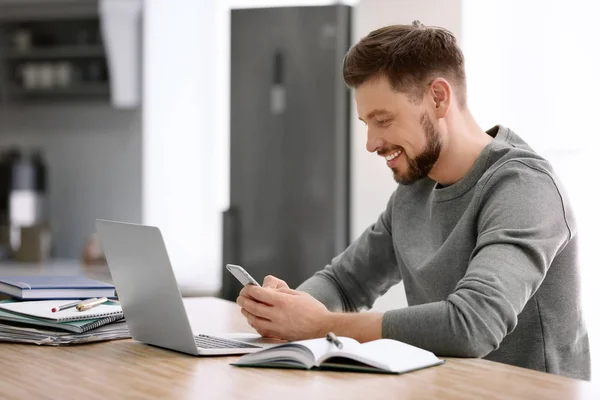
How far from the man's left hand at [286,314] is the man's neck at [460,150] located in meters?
0.47

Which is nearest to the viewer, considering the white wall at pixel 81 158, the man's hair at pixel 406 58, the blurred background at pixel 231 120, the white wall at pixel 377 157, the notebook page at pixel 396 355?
the notebook page at pixel 396 355

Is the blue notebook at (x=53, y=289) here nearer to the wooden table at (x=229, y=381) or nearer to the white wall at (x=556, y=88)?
the wooden table at (x=229, y=381)

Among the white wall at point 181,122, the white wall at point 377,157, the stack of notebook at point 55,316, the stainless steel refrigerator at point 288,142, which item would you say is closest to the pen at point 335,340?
the stack of notebook at point 55,316

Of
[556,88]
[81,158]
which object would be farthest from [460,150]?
[81,158]

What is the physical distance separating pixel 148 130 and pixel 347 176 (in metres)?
1.24

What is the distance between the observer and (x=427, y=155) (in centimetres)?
185

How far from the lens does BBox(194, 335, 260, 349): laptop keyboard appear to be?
5.03ft

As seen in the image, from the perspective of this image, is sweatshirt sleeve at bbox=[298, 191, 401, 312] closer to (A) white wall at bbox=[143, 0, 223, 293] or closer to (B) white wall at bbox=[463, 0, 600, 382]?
(B) white wall at bbox=[463, 0, 600, 382]

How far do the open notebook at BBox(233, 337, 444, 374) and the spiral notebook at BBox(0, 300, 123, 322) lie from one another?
0.43 m

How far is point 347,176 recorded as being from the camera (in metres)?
3.93

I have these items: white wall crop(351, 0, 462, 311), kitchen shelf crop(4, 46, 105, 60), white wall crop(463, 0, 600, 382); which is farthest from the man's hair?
kitchen shelf crop(4, 46, 105, 60)

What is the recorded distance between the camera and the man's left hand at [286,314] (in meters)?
1.54

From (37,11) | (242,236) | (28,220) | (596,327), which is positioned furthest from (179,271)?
(596,327)

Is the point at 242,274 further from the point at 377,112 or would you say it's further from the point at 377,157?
the point at 377,157
